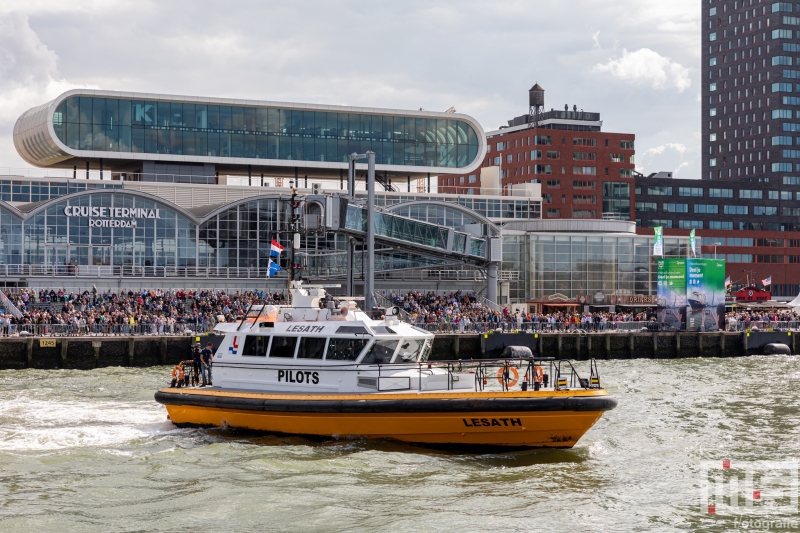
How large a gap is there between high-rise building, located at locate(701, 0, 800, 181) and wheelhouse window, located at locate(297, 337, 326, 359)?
426 ft

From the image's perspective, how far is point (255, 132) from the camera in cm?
7950

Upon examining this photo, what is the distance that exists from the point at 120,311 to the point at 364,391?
30637 mm

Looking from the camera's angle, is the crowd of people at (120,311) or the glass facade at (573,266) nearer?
the crowd of people at (120,311)

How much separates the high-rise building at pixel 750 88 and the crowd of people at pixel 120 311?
10624 cm

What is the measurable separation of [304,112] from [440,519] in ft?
213

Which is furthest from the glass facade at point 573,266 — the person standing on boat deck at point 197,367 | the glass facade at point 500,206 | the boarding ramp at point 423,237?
the person standing on boat deck at point 197,367

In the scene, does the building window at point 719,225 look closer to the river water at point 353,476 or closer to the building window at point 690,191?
the building window at point 690,191

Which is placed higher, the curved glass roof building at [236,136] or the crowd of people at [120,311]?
the curved glass roof building at [236,136]

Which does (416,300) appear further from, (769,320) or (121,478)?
(121,478)

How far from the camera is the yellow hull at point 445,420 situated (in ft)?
79.0

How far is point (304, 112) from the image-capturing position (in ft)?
265

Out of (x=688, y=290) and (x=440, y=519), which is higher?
(x=688, y=290)

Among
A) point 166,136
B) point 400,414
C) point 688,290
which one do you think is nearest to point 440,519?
point 400,414

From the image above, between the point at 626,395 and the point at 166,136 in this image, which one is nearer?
the point at 626,395
